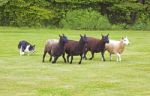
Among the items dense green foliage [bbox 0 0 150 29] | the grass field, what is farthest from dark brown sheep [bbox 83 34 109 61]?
dense green foliage [bbox 0 0 150 29]

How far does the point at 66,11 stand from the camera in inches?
2117

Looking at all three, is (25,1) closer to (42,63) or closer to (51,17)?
(51,17)

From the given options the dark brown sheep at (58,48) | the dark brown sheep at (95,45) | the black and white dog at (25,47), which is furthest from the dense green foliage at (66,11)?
the dark brown sheep at (58,48)

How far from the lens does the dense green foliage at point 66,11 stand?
5244cm

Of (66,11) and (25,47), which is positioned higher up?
(25,47)

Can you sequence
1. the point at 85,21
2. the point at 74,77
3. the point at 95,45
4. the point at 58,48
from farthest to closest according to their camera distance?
1. the point at 85,21
2. the point at 95,45
3. the point at 58,48
4. the point at 74,77

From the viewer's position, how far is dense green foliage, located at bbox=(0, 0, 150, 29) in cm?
5244

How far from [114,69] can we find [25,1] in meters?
34.6

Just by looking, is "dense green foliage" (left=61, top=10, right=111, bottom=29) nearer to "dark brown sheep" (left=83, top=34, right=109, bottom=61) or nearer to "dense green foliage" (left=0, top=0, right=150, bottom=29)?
"dense green foliage" (left=0, top=0, right=150, bottom=29)

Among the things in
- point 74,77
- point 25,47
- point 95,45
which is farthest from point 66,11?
point 74,77

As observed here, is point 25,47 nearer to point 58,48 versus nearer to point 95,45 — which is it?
point 95,45

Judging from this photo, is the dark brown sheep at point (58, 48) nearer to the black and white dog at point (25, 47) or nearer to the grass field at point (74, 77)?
the grass field at point (74, 77)

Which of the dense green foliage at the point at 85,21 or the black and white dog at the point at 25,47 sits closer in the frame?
the black and white dog at the point at 25,47

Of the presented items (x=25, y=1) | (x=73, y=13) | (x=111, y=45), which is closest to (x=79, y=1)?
(x=73, y=13)
